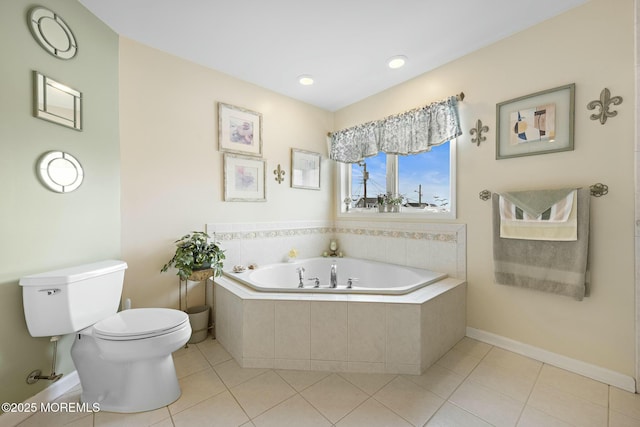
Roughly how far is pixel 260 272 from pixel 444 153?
2.16 metres

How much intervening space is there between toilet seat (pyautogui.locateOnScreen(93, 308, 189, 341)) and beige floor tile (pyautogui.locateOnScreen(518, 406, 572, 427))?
6.37ft

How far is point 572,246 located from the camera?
172 cm

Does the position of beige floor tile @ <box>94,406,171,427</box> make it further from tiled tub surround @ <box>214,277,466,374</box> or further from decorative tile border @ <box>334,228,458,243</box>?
decorative tile border @ <box>334,228,458,243</box>

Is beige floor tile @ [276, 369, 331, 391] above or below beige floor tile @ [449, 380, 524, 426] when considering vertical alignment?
below

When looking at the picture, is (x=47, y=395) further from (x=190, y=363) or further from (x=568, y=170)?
(x=568, y=170)

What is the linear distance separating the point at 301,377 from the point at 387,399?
557 mm

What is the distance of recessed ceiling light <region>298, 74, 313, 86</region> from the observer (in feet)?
8.46

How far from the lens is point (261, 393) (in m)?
1.57

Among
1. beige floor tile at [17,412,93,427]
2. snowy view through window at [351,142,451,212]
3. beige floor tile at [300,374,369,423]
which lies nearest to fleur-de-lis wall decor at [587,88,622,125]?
snowy view through window at [351,142,451,212]

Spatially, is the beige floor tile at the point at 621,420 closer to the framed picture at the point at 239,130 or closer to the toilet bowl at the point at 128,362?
the toilet bowl at the point at 128,362

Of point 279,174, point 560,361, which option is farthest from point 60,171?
point 560,361

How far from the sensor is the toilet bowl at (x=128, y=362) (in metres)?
1.40

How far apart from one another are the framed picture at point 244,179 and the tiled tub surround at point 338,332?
1.15 meters

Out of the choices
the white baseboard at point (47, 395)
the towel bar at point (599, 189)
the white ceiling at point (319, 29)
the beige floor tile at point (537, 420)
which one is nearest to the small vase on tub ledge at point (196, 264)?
the white baseboard at point (47, 395)
